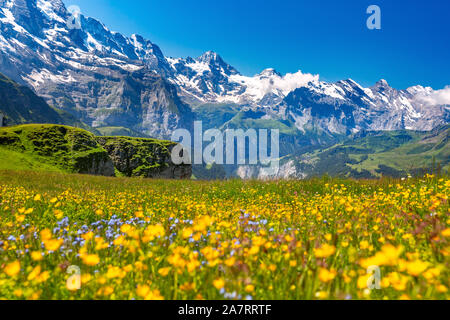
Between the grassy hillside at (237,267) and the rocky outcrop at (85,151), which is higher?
the rocky outcrop at (85,151)

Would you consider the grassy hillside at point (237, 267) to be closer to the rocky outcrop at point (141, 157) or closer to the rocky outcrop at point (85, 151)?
the rocky outcrop at point (85, 151)

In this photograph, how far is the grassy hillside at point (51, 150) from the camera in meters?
29.7

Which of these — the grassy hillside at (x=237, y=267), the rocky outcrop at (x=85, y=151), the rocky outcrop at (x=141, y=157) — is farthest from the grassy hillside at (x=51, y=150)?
the grassy hillside at (x=237, y=267)

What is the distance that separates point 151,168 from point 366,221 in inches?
1987

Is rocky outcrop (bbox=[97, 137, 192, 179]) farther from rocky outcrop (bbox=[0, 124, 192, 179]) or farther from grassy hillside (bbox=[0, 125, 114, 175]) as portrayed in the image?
grassy hillside (bbox=[0, 125, 114, 175])

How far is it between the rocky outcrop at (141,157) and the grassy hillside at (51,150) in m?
8.68

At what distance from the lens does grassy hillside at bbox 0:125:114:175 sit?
29688 millimetres

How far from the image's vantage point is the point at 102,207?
6988 millimetres

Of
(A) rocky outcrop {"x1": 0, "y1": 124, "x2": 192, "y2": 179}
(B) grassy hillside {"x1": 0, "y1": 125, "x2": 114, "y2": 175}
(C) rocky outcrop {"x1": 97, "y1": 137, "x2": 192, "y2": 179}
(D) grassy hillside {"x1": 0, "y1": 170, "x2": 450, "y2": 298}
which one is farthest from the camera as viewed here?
(C) rocky outcrop {"x1": 97, "y1": 137, "x2": 192, "y2": 179}

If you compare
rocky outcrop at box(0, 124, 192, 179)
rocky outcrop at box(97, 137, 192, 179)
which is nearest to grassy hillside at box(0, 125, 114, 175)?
rocky outcrop at box(0, 124, 192, 179)

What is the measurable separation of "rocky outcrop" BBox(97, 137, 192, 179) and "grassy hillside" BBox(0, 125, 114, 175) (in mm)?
8677

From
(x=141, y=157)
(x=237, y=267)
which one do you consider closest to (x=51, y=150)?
(x=141, y=157)

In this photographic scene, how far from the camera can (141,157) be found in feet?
173

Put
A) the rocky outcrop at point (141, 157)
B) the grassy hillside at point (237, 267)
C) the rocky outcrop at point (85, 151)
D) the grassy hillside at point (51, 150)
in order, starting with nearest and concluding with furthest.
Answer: the grassy hillside at point (237, 267) < the grassy hillside at point (51, 150) < the rocky outcrop at point (85, 151) < the rocky outcrop at point (141, 157)
